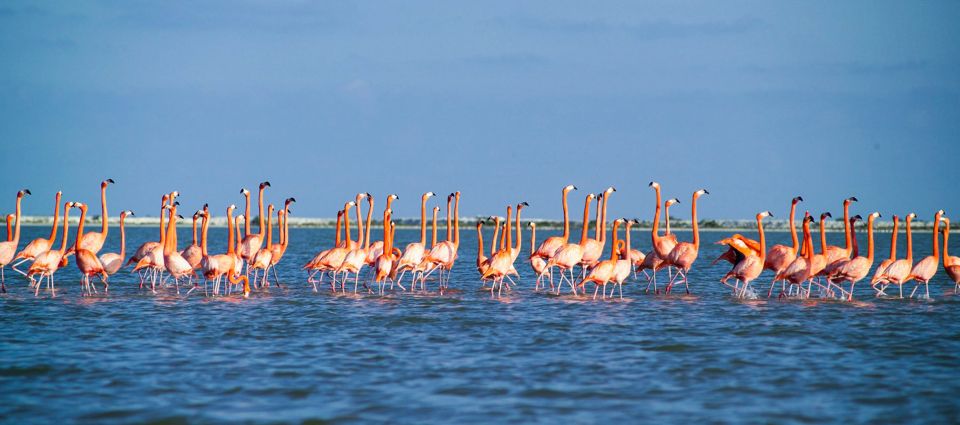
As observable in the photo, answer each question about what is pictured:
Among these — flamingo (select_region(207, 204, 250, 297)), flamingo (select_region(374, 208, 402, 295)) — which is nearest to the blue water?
flamingo (select_region(207, 204, 250, 297))

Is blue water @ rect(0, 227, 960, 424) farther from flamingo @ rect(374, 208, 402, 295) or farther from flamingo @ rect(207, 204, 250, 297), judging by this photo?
flamingo @ rect(374, 208, 402, 295)

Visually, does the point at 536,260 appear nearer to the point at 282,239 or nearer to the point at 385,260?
the point at 385,260

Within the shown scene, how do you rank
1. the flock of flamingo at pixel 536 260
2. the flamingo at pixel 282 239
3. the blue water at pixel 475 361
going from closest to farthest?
1. the blue water at pixel 475 361
2. the flock of flamingo at pixel 536 260
3. the flamingo at pixel 282 239

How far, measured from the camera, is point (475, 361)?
11.5 meters

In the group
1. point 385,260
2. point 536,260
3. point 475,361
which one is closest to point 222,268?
point 385,260

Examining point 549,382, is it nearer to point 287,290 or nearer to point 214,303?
point 214,303

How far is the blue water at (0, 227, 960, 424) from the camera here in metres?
9.00

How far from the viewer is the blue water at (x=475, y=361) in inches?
354

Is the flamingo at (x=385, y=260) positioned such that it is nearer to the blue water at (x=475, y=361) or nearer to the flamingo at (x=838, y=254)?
the blue water at (x=475, y=361)

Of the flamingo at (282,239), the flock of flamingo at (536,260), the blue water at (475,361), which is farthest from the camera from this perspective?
the flamingo at (282,239)

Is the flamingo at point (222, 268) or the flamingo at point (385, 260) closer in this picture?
the flamingo at point (222, 268)

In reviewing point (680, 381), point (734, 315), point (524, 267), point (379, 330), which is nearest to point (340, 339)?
point (379, 330)

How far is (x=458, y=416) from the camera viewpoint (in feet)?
28.6

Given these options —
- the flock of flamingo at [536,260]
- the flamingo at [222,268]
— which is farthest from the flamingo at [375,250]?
the flamingo at [222,268]
